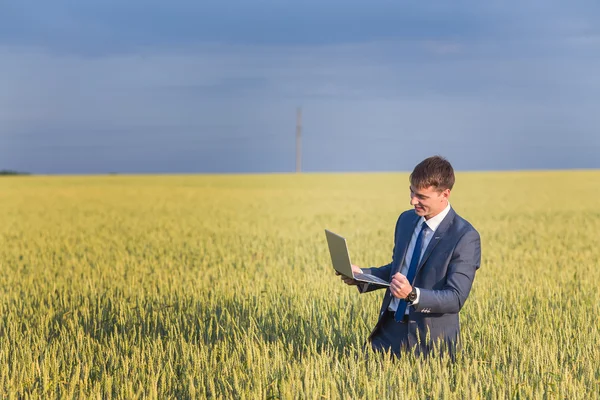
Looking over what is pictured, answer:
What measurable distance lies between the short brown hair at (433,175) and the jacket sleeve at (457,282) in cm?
34

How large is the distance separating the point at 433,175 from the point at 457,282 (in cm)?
61

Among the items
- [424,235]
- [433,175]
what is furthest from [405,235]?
[433,175]

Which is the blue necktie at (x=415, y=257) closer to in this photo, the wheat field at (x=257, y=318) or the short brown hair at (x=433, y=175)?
the short brown hair at (x=433, y=175)

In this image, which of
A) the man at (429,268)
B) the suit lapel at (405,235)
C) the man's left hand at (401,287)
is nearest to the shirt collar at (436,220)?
the man at (429,268)

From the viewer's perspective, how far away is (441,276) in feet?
13.3

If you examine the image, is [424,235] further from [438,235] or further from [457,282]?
[457,282]

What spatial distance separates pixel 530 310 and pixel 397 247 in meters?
3.19

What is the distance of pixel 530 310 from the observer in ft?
22.7

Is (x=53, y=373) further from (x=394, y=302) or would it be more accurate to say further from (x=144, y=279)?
(x=144, y=279)

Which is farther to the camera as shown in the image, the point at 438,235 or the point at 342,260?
the point at 438,235

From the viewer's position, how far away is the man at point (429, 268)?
3912 millimetres

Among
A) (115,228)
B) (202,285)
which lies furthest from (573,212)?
(202,285)

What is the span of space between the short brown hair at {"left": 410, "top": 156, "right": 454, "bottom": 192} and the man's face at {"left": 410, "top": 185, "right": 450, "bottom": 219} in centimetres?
3

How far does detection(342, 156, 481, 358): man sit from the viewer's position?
3.91m
